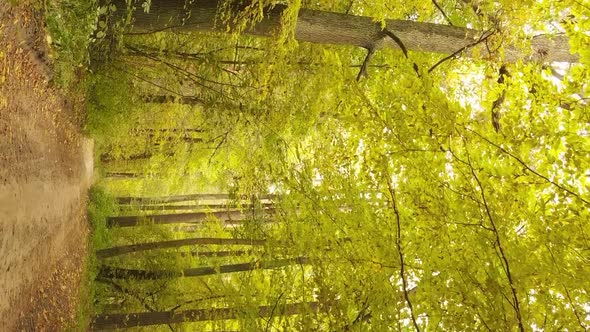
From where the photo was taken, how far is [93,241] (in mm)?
12812

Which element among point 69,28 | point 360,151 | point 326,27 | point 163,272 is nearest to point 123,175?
point 163,272

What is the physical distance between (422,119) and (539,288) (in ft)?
5.55

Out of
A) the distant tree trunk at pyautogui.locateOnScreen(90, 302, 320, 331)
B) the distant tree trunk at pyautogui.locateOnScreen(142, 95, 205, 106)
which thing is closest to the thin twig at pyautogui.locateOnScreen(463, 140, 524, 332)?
the distant tree trunk at pyautogui.locateOnScreen(90, 302, 320, 331)

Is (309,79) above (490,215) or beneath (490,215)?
above

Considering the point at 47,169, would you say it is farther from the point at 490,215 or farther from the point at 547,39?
the point at 547,39

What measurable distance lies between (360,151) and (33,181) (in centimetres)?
467

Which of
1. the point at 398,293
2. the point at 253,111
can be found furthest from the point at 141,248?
the point at 398,293

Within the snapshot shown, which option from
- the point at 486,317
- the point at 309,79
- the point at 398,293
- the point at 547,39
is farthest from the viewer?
the point at 309,79

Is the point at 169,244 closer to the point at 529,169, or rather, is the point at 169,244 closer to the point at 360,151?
the point at 360,151

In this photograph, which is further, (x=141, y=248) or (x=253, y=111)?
(x=141, y=248)

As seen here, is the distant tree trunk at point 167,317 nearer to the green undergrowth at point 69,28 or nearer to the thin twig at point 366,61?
the thin twig at point 366,61

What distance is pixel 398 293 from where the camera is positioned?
502 centimetres

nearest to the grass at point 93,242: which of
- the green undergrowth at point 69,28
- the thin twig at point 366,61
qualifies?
the green undergrowth at point 69,28

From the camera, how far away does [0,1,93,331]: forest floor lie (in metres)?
5.95
